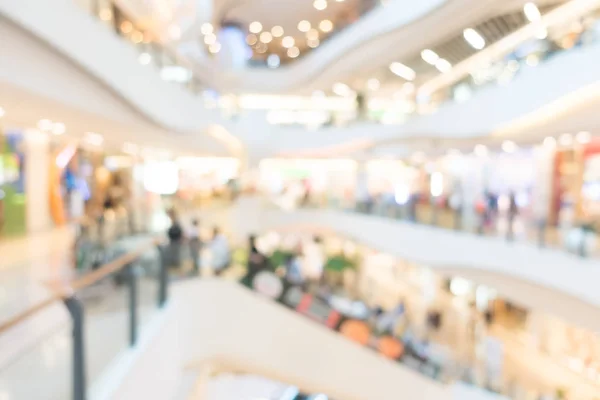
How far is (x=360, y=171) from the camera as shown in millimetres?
17562

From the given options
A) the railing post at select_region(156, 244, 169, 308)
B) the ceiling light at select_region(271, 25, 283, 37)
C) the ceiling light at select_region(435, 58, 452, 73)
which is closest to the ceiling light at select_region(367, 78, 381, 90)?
the ceiling light at select_region(435, 58, 452, 73)

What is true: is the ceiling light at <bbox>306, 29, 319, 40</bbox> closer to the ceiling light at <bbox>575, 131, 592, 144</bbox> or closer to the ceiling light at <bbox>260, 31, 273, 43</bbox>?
the ceiling light at <bbox>260, 31, 273, 43</bbox>

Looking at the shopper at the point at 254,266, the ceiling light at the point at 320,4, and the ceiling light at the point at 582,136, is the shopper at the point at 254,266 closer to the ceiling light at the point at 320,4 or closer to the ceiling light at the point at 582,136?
the ceiling light at the point at 582,136

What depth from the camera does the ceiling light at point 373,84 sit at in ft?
52.0

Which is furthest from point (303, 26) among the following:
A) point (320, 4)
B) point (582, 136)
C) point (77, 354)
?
point (77, 354)

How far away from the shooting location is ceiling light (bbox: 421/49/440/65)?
40.0 feet

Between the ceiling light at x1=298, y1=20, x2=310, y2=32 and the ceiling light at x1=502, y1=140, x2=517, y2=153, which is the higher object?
Answer: the ceiling light at x1=298, y1=20, x2=310, y2=32

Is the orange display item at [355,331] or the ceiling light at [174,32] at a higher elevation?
the ceiling light at [174,32]

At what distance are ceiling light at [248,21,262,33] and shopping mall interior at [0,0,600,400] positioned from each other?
117cm

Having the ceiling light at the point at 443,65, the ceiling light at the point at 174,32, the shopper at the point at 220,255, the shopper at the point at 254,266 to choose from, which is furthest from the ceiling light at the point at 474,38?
the shopper at the point at 220,255

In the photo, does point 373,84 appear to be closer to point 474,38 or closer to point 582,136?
point 474,38

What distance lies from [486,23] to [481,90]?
1.90 meters

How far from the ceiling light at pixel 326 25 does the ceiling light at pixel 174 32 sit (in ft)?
19.7

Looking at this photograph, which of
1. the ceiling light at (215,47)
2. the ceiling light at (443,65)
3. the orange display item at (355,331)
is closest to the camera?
the orange display item at (355,331)
